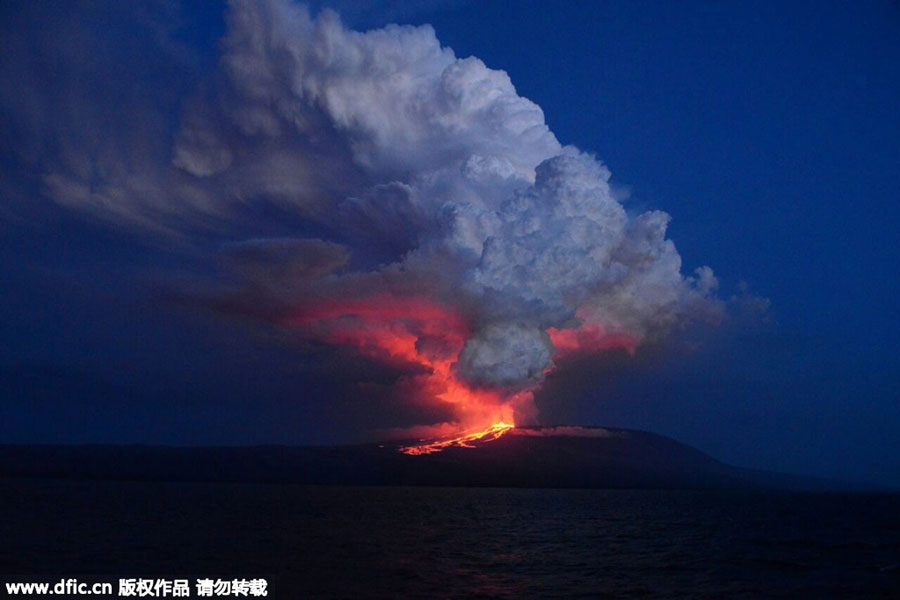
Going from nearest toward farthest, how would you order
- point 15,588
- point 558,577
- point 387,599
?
point 15,588 → point 387,599 → point 558,577

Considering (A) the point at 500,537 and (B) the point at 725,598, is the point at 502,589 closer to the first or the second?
(B) the point at 725,598

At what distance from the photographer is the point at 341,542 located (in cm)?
7812

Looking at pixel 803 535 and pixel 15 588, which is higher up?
pixel 15 588

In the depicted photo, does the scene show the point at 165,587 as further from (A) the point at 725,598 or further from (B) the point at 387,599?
(A) the point at 725,598

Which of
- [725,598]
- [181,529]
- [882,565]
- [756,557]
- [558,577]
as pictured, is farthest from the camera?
[181,529]

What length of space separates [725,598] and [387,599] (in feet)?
77.0

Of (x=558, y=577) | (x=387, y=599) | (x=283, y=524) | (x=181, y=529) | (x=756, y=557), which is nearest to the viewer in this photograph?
(x=387, y=599)

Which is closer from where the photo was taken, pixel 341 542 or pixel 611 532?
pixel 341 542

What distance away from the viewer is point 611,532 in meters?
105

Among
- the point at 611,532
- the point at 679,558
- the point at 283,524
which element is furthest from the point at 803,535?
the point at 283,524

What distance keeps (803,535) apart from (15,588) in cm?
11012

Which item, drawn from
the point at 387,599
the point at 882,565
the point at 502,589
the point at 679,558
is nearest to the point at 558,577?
the point at 502,589

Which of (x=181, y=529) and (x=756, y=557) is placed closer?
(x=756, y=557)

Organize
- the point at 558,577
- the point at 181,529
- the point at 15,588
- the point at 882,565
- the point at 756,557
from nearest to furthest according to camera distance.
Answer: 1. the point at 15,588
2. the point at 558,577
3. the point at 882,565
4. the point at 756,557
5. the point at 181,529
